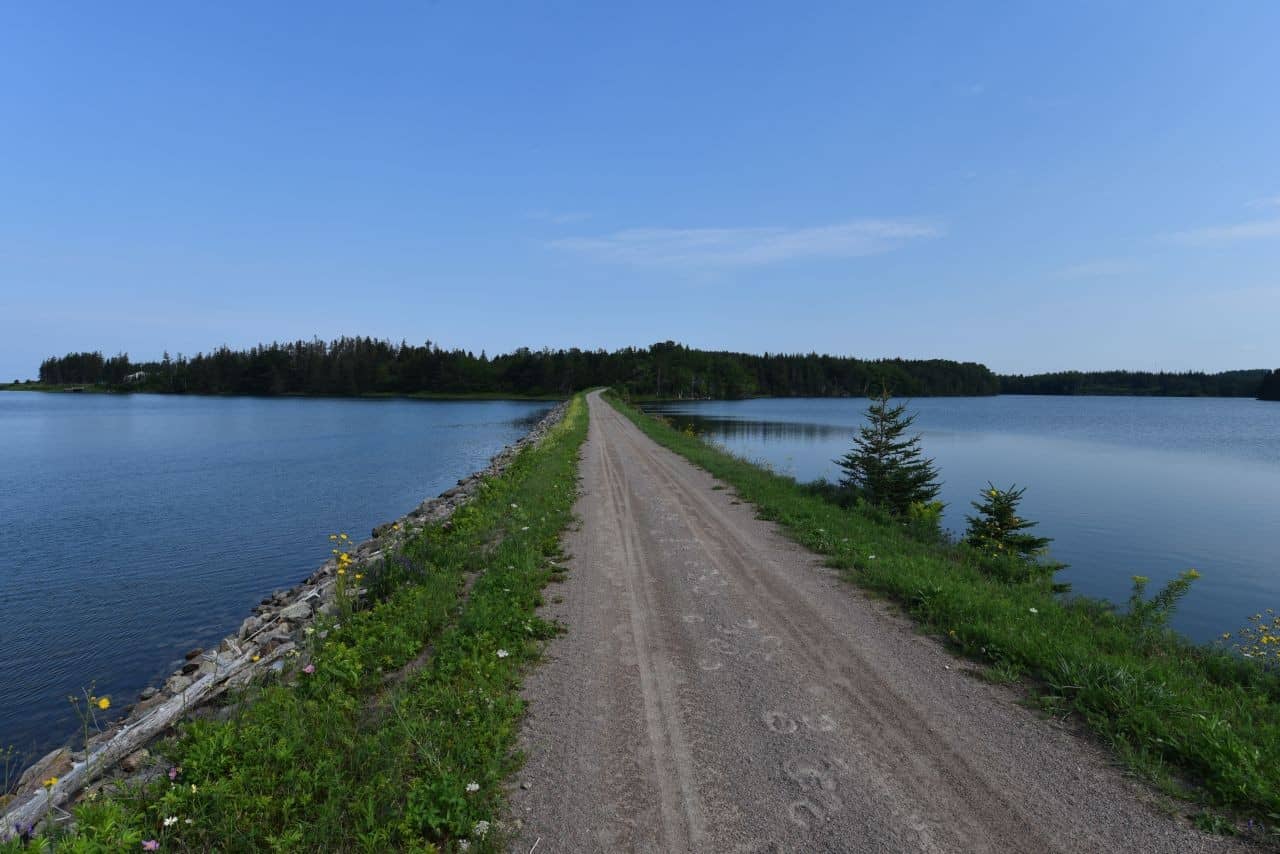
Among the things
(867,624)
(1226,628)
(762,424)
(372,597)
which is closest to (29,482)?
(372,597)

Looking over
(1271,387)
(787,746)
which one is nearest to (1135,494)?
(787,746)

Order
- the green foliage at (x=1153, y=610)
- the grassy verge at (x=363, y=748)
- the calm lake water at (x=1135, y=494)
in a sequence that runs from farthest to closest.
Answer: the calm lake water at (x=1135, y=494)
the green foliage at (x=1153, y=610)
the grassy verge at (x=363, y=748)

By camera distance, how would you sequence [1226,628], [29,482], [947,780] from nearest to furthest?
[947,780], [1226,628], [29,482]

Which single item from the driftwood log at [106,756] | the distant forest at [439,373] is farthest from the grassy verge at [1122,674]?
the distant forest at [439,373]

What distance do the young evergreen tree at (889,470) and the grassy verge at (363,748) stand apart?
15.8m

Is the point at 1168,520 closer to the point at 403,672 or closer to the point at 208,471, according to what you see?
the point at 403,672

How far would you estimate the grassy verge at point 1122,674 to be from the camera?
4734 millimetres

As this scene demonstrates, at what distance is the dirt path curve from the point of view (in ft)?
13.9

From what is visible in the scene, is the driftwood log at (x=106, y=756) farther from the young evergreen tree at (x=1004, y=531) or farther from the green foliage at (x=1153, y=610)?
the young evergreen tree at (x=1004, y=531)

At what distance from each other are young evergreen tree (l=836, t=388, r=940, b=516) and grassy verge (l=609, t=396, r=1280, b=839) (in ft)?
30.3

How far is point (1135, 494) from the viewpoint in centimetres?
2744

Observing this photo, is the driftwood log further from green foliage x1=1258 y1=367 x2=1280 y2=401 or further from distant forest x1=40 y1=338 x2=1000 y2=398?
green foliage x1=1258 y1=367 x2=1280 y2=401

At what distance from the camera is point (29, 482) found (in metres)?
28.1

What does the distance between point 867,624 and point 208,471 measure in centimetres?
3542
